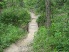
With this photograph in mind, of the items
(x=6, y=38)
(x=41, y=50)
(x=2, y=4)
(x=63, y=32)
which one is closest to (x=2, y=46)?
(x=6, y=38)

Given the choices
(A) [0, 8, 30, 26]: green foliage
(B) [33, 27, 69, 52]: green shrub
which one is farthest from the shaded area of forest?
(B) [33, 27, 69, 52]: green shrub

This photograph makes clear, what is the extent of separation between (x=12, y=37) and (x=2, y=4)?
27.0 feet

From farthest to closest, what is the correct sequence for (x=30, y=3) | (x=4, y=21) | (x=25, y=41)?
(x=30, y=3)
(x=4, y=21)
(x=25, y=41)

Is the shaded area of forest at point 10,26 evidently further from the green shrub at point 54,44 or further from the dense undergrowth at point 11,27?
the green shrub at point 54,44

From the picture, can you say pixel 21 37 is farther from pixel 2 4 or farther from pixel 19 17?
pixel 2 4

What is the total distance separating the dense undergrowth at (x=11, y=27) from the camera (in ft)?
42.3

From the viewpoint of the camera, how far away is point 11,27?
51.9 feet

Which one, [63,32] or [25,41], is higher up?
[63,32]

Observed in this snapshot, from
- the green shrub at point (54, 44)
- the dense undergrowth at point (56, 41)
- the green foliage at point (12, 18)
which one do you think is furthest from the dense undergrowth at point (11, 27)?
the dense undergrowth at point (56, 41)

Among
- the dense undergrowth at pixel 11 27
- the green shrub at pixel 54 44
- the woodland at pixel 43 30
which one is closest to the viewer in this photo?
the green shrub at pixel 54 44

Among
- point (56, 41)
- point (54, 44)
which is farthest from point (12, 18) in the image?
point (56, 41)

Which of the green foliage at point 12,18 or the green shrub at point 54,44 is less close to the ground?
the green foliage at point 12,18

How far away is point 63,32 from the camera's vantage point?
1011 centimetres

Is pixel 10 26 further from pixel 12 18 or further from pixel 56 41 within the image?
pixel 56 41
